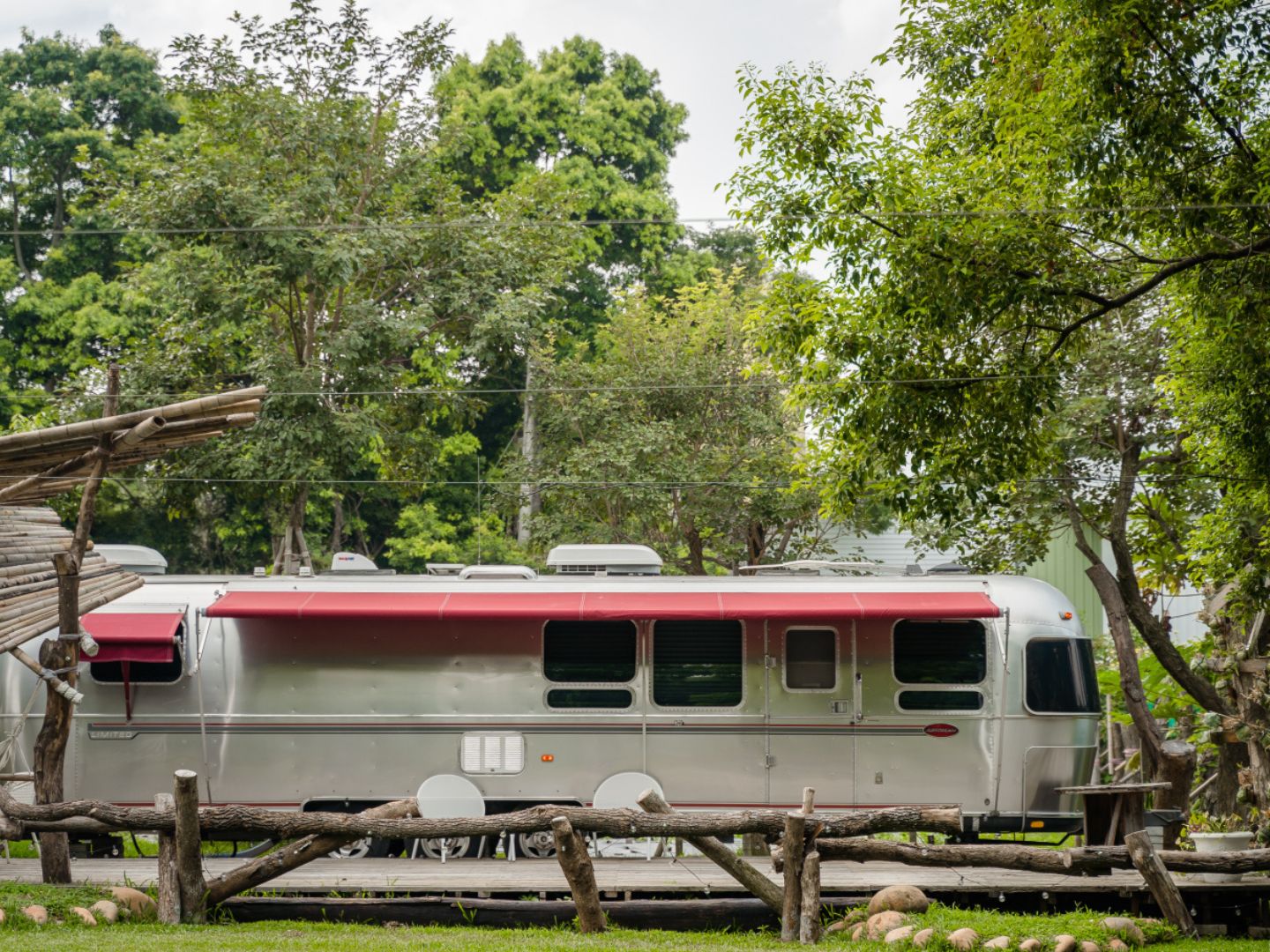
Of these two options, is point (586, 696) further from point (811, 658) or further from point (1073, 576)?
point (1073, 576)

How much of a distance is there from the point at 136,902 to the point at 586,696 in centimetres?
480

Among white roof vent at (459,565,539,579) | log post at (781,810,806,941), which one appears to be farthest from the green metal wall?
log post at (781,810,806,941)

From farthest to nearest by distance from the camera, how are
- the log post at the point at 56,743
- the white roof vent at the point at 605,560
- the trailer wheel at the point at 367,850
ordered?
the white roof vent at the point at 605,560, the trailer wheel at the point at 367,850, the log post at the point at 56,743

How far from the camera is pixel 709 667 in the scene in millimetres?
13422

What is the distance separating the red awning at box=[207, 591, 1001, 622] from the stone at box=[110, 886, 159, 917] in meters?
3.34

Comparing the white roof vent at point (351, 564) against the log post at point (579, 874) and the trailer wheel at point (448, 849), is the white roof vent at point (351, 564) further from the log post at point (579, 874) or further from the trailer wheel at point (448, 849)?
the log post at point (579, 874)

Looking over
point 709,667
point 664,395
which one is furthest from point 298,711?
point 664,395

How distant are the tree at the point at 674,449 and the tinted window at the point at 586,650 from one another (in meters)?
8.14

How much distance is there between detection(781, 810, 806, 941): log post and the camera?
9562 millimetres

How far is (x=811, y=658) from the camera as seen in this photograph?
529 inches

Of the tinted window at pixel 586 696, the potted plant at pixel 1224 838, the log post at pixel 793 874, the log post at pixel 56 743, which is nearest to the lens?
the log post at pixel 793 874

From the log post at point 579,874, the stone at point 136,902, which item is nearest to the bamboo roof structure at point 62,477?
the stone at point 136,902

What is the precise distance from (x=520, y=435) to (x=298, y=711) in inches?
654

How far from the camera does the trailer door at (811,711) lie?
43.5 feet
